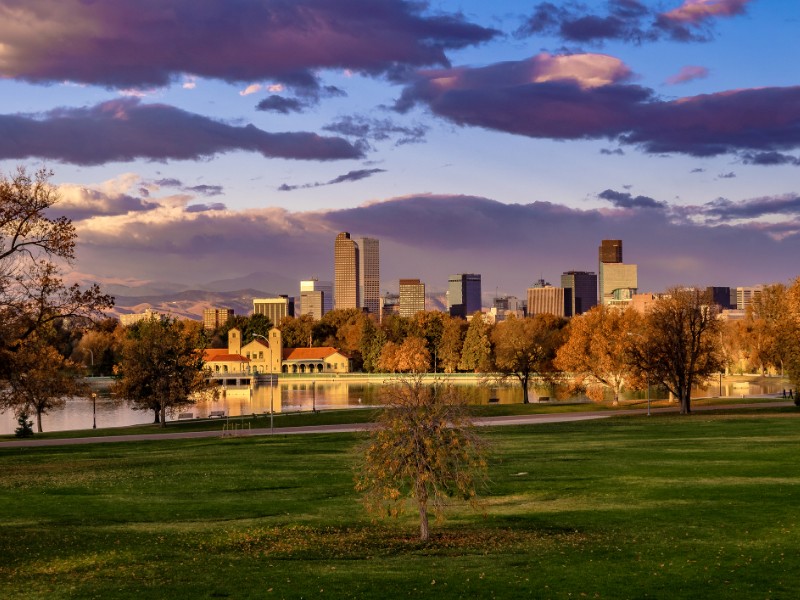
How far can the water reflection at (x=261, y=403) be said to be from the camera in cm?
10364

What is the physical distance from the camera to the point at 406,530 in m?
28.2

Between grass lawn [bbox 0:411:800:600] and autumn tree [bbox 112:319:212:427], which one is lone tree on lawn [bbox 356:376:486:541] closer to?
grass lawn [bbox 0:411:800:600]

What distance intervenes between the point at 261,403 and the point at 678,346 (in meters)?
74.3

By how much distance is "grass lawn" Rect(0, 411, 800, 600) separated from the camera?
2033 cm

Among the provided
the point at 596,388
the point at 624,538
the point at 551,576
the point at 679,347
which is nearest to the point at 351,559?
the point at 551,576

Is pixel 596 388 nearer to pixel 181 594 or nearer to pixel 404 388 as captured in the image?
pixel 404 388

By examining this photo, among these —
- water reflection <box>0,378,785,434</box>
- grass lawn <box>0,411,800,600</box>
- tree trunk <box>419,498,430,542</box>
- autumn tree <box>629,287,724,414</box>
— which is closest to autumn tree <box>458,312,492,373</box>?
water reflection <box>0,378,785,434</box>

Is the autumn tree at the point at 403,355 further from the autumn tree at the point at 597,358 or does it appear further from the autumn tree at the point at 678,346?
the autumn tree at the point at 678,346

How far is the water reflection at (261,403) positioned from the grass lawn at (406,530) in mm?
45981

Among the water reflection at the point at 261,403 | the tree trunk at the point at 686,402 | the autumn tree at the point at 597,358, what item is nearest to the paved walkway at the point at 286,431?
the tree trunk at the point at 686,402

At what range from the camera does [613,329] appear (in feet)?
382

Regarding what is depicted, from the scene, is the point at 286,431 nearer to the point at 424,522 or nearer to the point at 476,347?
the point at 424,522

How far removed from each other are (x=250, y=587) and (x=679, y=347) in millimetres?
66421

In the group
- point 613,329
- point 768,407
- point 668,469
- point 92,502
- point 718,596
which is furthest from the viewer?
point 613,329
